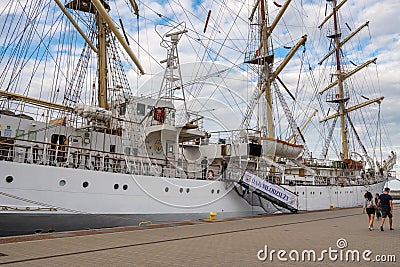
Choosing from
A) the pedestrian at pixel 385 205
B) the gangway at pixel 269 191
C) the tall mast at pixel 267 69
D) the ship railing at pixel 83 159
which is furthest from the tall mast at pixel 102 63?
the pedestrian at pixel 385 205

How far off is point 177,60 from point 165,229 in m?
11.4

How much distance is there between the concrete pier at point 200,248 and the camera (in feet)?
23.5

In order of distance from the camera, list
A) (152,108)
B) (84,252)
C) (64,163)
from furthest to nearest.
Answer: (152,108)
(64,163)
(84,252)

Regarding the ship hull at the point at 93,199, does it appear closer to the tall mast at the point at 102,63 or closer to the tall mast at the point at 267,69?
the tall mast at the point at 102,63

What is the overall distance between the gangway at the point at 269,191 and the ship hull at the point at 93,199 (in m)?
0.95

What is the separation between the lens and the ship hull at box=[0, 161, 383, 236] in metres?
11.9

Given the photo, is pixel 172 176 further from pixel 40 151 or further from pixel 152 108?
pixel 40 151

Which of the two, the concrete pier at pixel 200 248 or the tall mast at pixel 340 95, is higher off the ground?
the tall mast at pixel 340 95

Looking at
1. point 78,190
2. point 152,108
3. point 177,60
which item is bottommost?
point 78,190

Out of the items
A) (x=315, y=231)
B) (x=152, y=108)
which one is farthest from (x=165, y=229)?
(x=152, y=108)

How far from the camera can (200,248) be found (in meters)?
8.79

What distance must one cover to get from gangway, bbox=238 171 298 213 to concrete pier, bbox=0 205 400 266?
7503 mm

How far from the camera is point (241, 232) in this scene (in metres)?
12.3

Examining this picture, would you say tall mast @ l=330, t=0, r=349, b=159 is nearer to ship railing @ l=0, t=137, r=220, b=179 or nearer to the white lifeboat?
the white lifeboat
